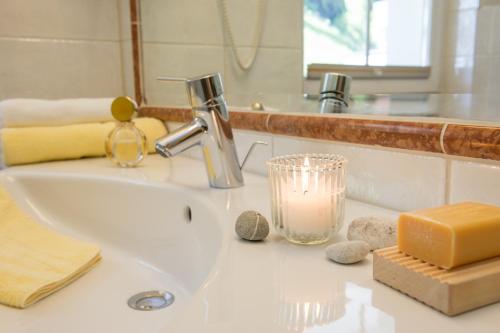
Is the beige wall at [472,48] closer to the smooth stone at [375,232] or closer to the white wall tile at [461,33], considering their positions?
the white wall tile at [461,33]

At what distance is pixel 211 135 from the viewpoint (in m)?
0.78

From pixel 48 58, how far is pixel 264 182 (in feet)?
2.71

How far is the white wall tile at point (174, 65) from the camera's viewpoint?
1.26 m

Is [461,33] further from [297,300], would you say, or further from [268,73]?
[268,73]

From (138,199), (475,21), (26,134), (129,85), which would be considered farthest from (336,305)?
(129,85)

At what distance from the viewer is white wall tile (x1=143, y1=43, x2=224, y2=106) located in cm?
126

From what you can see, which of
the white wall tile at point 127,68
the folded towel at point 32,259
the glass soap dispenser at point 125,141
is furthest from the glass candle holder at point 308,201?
the white wall tile at point 127,68

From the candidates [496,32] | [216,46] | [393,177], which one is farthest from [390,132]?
[216,46]

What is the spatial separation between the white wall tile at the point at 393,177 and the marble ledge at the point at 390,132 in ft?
0.05

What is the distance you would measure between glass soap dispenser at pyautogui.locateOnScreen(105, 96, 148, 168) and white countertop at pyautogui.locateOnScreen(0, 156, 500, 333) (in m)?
0.54

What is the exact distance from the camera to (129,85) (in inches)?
55.7

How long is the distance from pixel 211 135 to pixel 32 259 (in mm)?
333

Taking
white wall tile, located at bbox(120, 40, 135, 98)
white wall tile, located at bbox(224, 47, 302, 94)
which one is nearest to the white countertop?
white wall tile, located at bbox(224, 47, 302, 94)

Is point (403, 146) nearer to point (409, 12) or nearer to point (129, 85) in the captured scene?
point (409, 12)
